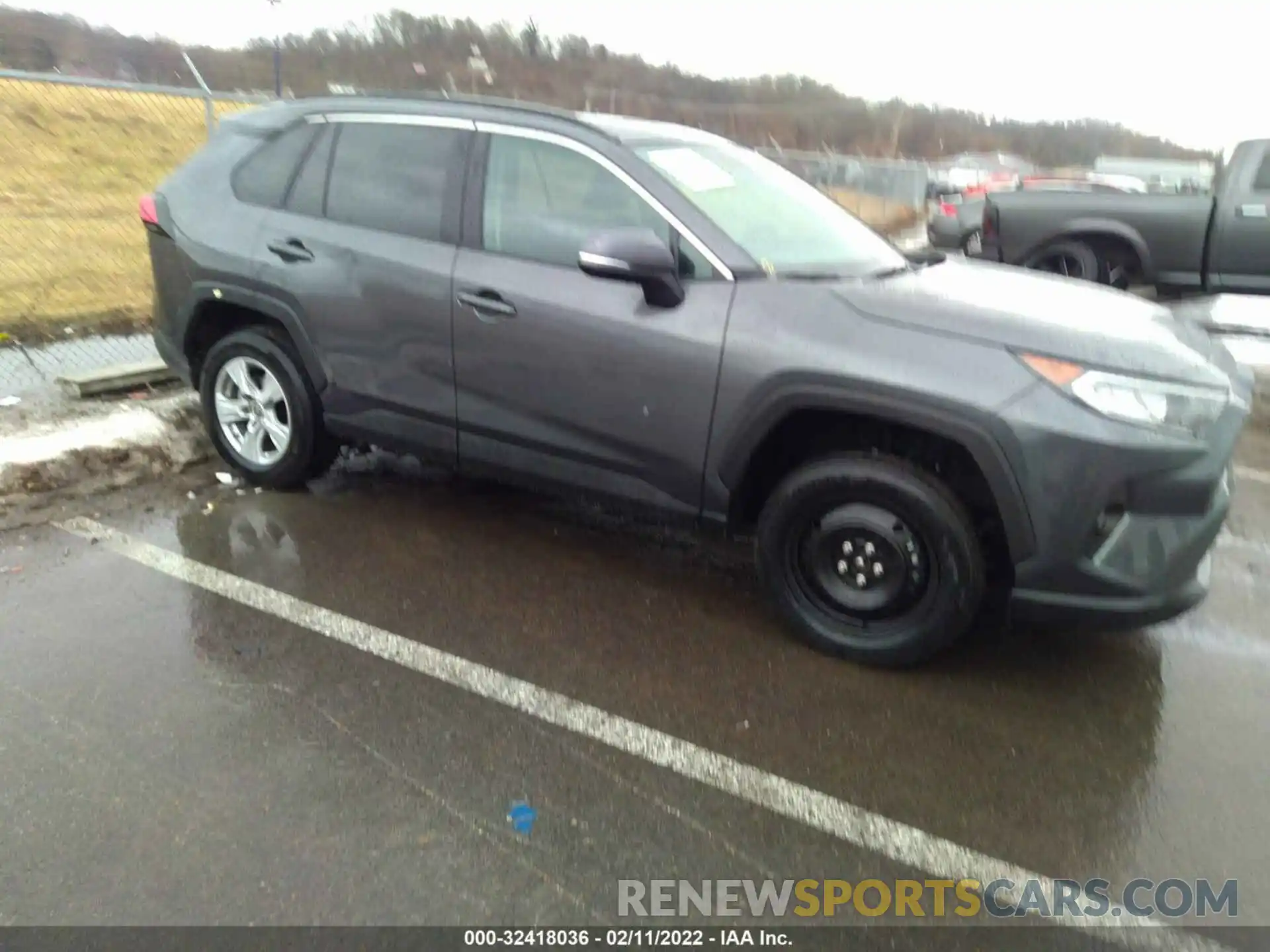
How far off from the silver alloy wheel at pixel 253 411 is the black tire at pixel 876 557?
2482 millimetres

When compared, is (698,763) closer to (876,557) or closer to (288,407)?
(876,557)

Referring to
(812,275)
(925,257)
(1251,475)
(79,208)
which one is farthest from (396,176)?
(79,208)

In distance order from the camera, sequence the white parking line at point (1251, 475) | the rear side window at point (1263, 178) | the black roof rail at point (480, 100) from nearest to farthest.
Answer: the black roof rail at point (480, 100)
the white parking line at point (1251, 475)
the rear side window at point (1263, 178)

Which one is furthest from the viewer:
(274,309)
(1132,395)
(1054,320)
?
(274,309)

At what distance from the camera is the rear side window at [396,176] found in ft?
13.8

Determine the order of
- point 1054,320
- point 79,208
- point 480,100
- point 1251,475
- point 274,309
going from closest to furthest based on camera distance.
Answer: point 1054,320
point 480,100
point 274,309
point 1251,475
point 79,208

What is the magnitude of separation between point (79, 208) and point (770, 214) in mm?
11627

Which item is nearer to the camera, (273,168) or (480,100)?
(480,100)

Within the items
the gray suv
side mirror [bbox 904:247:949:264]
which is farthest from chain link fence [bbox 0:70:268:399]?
side mirror [bbox 904:247:949:264]

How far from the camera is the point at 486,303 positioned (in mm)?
3980

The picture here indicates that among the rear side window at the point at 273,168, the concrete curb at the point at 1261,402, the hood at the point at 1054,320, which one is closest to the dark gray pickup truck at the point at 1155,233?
the concrete curb at the point at 1261,402

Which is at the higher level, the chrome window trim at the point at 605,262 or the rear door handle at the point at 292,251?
the chrome window trim at the point at 605,262

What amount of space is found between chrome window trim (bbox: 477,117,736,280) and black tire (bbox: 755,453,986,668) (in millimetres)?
843

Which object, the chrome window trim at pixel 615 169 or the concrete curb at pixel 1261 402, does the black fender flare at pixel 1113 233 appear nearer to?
the concrete curb at pixel 1261 402
